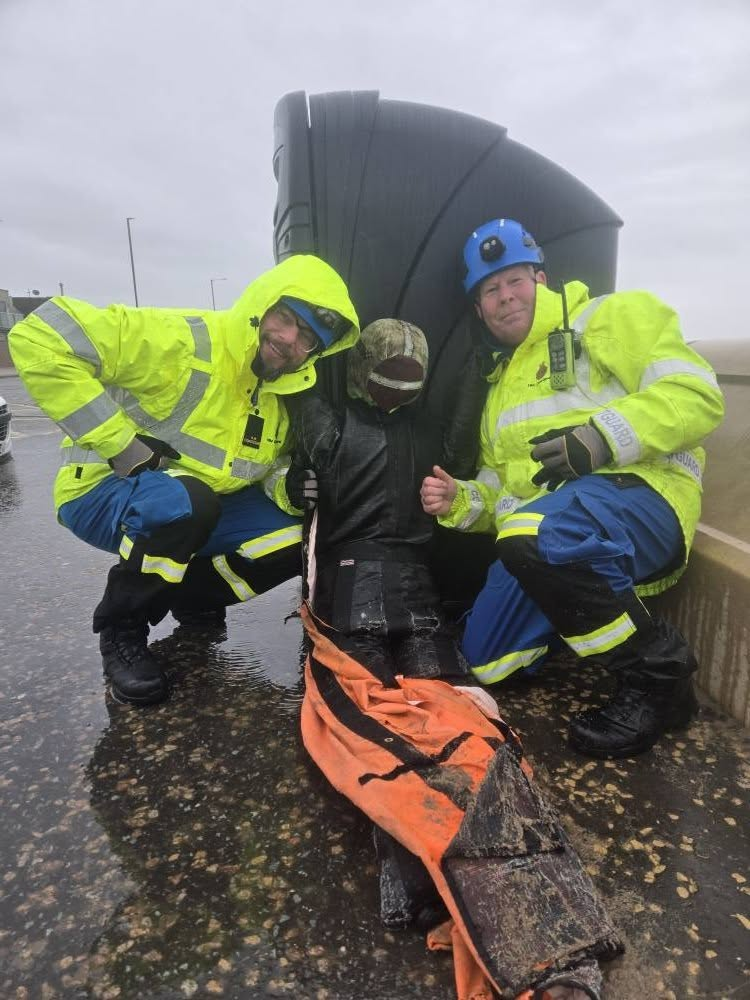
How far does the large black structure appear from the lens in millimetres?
2537

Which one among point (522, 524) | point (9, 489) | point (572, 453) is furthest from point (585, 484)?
point (9, 489)

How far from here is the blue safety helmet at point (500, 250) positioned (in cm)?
230

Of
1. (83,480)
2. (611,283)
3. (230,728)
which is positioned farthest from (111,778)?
(611,283)

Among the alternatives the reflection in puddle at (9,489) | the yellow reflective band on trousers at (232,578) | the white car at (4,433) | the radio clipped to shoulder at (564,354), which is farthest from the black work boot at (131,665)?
the white car at (4,433)

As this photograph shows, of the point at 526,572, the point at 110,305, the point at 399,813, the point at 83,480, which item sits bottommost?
the point at 399,813

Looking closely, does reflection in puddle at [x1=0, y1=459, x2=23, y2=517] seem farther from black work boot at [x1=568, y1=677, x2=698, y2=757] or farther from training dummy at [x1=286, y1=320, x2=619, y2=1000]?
black work boot at [x1=568, y1=677, x2=698, y2=757]

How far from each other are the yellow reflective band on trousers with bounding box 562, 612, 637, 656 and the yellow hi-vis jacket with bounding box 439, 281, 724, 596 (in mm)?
361

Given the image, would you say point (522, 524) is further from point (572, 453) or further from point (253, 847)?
point (253, 847)

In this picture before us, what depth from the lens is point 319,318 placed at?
229cm

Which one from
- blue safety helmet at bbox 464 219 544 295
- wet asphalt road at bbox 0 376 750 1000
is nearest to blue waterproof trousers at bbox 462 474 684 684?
wet asphalt road at bbox 0 376 750 1000

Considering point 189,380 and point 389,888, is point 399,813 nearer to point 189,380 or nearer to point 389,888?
point 389,888

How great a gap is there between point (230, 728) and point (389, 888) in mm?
834

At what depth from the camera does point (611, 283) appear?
2.89 meters

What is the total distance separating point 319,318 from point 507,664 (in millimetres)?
1323
